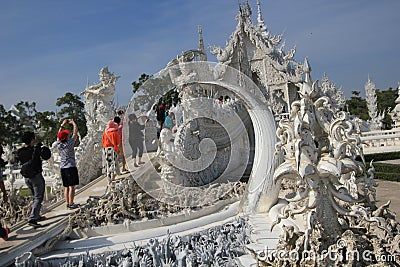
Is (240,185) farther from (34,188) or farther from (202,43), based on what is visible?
(202,43)

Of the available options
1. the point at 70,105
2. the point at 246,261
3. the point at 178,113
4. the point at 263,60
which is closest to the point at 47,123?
the point at 70,105

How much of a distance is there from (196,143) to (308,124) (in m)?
4.14

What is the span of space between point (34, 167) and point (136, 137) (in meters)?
2.54

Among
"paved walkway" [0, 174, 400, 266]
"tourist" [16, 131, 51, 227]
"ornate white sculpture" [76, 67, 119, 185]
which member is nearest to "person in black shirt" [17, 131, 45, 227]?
"tourist" [16, 131, 51, 227]

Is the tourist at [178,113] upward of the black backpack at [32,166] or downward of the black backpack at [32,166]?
upward

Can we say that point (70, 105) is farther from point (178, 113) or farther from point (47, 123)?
point (178, 113)

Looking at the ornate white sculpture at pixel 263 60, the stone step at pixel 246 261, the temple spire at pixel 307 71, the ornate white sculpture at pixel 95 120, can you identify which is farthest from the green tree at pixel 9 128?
the temple spire at pixel 307 71

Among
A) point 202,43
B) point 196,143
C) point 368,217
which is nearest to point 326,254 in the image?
point 368,217

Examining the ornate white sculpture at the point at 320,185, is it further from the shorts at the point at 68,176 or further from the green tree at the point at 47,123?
the green tree at the point at 47,123

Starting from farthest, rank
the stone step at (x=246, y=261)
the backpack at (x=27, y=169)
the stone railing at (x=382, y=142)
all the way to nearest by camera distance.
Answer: the stone railing at (x=382, y=142), the backpack at (x=27, y=169), the stone step at (x=246, y=261)

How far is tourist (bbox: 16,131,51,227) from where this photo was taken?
5.26 m

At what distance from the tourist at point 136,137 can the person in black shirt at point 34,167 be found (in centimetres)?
223

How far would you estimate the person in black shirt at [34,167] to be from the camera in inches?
207

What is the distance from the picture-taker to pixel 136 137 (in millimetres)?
7559
